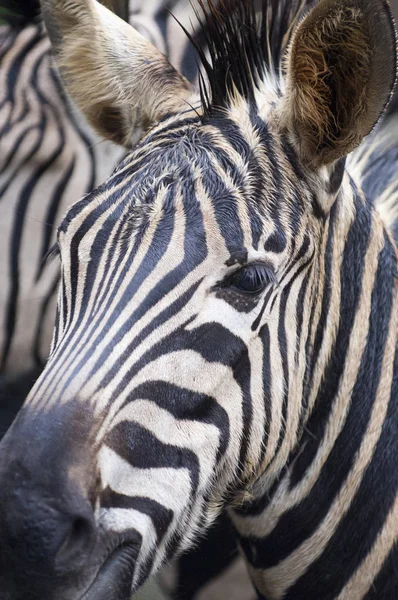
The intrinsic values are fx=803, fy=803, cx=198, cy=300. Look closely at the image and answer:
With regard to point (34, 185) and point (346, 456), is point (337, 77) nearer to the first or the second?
point (346, 456)

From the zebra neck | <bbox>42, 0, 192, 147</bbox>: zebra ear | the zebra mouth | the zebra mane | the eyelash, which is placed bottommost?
the zebra mouth

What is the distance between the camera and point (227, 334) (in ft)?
8.32

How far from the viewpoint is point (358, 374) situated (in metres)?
3.02

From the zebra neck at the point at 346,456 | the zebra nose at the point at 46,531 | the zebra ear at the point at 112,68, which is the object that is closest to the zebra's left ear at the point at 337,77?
the zebra neck at the point at 346,456

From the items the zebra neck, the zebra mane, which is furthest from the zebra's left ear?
the zebra mane

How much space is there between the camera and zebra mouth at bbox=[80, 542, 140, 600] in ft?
7.73

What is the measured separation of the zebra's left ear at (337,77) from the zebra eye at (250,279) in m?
0.47

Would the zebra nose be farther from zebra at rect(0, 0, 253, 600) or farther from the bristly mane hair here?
zebra at rect(0, 0, 253, 600)

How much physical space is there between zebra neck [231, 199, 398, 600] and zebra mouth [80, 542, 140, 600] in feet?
2.33

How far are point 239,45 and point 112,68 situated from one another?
630 millimetres

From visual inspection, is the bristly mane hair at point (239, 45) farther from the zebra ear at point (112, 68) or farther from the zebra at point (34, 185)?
the zebra at point (34, 185)

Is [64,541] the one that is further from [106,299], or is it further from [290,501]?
[290,501]

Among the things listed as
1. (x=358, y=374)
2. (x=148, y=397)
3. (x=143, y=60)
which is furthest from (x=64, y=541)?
(x=143, y=60)

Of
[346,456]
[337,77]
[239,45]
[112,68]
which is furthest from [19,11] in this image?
Answer: [346,456]
